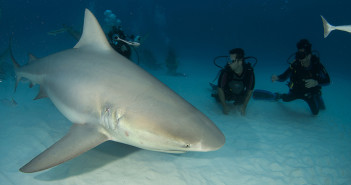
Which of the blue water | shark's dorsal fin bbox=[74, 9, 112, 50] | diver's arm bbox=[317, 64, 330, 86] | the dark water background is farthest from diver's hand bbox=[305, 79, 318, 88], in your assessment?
the dark water background

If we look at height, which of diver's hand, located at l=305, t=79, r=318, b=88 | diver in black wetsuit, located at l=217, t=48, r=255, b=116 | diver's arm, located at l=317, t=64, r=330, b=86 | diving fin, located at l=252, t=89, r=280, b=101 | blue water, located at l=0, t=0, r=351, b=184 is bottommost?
diver in black wetsuit, located at l=217, t=48, r=255, b=116

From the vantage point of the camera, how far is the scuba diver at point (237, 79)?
17.0 ft

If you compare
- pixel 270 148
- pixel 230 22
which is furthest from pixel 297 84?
pixel 230 22

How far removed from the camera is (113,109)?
2.03 metres

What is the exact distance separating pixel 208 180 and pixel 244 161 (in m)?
1.02

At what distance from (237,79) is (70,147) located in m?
4.79

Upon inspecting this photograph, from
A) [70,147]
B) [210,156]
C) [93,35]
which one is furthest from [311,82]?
[70,147]

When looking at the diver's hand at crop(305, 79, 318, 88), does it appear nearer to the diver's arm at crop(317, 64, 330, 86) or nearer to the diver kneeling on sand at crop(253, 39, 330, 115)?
the diver kneeling on sand at crop(253, 39, 330, 115)

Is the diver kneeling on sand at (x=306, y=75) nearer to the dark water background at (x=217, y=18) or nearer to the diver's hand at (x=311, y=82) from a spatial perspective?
the diver's hand at (x=311, y=82)

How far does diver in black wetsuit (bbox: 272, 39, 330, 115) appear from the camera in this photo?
5.26 metres

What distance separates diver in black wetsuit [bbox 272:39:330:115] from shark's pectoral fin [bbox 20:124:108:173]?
5471mm

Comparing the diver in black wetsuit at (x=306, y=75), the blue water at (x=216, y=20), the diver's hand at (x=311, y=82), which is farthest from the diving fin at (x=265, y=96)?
the blue water at (x=216, y=20)

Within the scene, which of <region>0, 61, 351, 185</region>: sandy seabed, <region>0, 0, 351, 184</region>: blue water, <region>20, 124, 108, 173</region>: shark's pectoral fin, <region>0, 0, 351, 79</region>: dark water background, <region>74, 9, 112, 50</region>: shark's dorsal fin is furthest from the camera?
<region>0, 0, 351, 79</region>: dark water background

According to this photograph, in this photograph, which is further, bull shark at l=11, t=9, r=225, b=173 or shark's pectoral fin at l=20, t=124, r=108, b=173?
shark's pectoral fin at l=20, t=124, r=108, b=173
